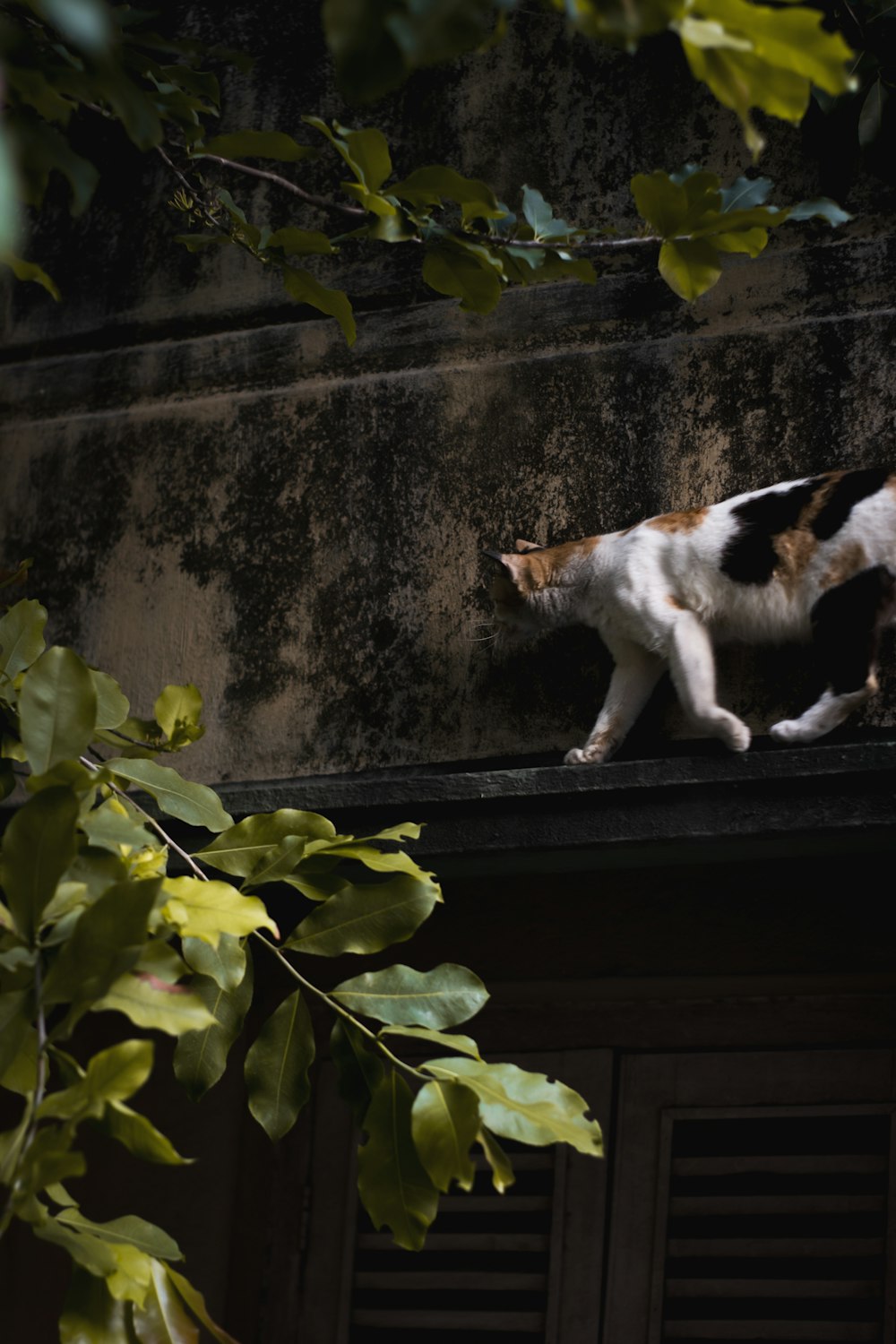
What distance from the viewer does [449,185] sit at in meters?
2.34

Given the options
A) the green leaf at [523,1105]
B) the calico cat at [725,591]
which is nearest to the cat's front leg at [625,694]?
the calico cat at [725,591]

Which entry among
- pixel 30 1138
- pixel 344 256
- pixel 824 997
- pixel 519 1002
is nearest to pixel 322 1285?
pixel 519 1002

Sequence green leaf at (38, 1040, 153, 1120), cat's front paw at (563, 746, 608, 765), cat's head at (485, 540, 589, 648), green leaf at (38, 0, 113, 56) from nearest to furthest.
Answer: green leaf at (38, 0, 113, 56) → green leaf at (38, 1040, 153, 1120) → cat's front paw at (563, 746, 608, 765) → cat's head at (485, 540, 589, 648)

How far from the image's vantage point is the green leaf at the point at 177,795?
2395 millimetres

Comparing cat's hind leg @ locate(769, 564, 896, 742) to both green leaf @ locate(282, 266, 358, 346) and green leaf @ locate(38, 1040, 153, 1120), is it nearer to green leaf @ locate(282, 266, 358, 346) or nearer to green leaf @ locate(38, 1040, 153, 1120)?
green leaf @ locate(282, 266, 358, 346)

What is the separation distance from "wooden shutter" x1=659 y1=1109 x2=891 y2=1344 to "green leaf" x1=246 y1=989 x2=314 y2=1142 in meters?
1.22

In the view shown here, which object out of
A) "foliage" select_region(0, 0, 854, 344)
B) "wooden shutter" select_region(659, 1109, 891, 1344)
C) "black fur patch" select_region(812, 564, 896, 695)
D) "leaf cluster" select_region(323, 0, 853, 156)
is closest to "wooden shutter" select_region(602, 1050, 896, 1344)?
"wooden shutter" select_region(659, 1109, 891, 1344)

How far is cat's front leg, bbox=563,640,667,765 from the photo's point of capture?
3.21 meters

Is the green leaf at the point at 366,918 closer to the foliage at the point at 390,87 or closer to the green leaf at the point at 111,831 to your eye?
the green leaf at the point at 111,831

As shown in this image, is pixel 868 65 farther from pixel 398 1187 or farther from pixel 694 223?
pixel 398 1187

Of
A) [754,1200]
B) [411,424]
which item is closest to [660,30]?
[754,1200]

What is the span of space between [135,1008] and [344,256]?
9.60 ft

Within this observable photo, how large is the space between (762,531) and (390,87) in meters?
1.90

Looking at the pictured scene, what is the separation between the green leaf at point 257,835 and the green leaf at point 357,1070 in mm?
316
